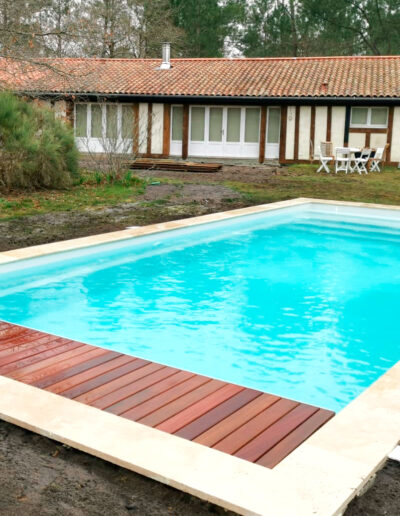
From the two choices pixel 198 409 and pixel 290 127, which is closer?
pixel 198 409

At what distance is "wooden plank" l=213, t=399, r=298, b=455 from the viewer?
3104 millimetres

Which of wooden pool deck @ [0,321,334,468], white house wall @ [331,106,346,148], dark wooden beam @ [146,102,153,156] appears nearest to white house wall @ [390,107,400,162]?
white house wall @ [331,106,346,148]

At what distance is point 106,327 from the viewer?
576cm

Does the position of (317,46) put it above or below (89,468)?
above

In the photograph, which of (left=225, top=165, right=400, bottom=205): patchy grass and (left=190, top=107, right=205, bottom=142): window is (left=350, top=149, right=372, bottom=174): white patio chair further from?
(left=190, top=107, right=205, bottom=142): window

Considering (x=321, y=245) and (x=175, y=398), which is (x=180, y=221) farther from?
(x=175, y=398)

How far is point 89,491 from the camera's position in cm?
274

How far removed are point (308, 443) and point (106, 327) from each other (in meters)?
3.02

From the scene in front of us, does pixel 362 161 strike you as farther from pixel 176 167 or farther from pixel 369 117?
pixel 176 167

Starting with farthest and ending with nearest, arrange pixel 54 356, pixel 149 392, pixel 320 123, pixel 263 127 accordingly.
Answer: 1. pixel 263 127
2. pixel 320 123
3. pixel 54 356
4. pixel 149 392

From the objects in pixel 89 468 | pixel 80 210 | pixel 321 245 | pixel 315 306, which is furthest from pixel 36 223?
pixel 89 468

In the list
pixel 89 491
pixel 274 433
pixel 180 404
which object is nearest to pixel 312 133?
pixel 180 404

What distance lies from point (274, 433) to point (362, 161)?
1733cm

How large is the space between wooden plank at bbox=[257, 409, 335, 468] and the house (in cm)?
1896
